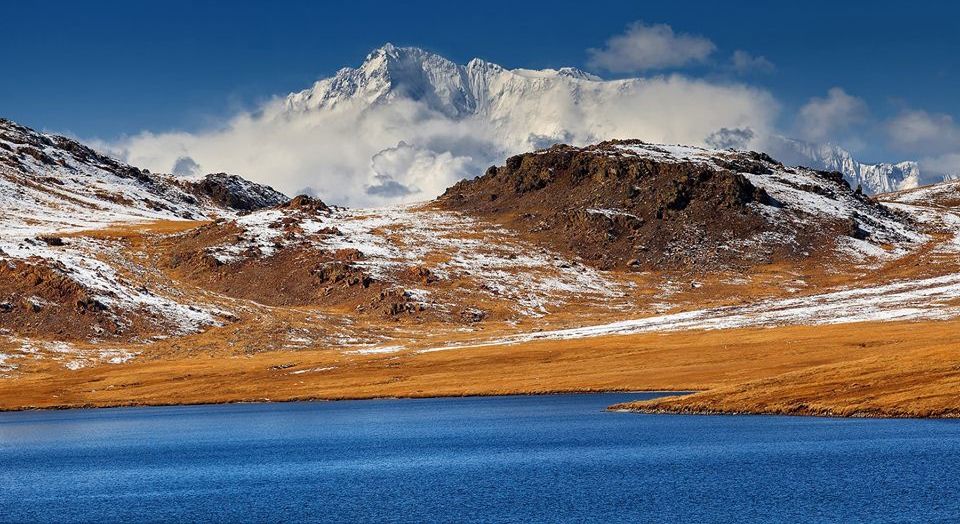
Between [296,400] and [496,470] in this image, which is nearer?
[496,470]

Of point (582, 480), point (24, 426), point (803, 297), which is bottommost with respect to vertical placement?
point (582, 480)

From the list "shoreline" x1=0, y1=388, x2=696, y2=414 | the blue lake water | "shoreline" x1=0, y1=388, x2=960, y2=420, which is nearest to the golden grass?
"shoreline" x1=0, y1=388, x2=960, y2=420

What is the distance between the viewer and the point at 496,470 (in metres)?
69.4

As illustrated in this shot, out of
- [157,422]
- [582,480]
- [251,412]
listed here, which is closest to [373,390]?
[251,412]

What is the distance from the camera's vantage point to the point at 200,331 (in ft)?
613

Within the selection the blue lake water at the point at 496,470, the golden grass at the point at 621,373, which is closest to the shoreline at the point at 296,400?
the golden grass at the point at 621,373

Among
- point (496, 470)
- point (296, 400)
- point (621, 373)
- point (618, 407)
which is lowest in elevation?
point (496, 470)

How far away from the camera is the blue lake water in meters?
55.1

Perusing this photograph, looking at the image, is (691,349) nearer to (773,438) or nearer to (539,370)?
(539,370)

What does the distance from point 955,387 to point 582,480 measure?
41753 mm

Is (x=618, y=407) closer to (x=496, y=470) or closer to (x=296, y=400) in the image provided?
(x=496, y=470)

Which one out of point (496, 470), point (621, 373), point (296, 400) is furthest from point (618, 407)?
point (296, 400)

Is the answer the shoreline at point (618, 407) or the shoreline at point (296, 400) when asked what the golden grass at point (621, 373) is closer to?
the shoreline at point (618, 407)

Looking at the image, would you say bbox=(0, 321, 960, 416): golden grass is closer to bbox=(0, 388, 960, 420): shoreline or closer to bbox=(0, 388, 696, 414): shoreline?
bbox=(0, 388, 960, 420): shoreline
